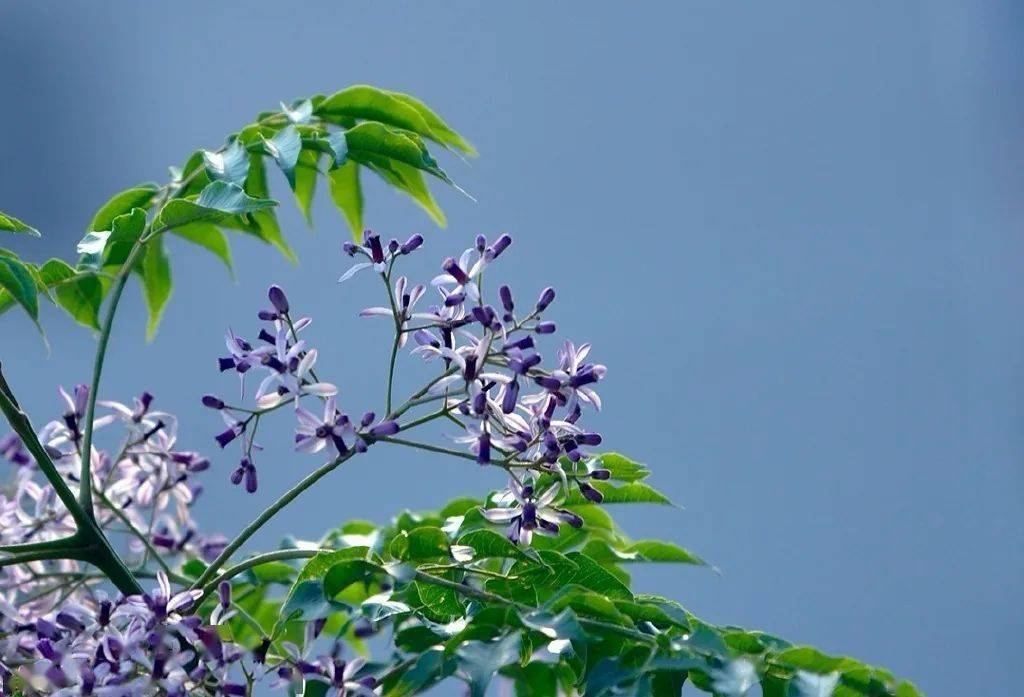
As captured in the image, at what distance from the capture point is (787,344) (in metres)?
5.50

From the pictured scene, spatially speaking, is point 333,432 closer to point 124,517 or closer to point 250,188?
point 124,517

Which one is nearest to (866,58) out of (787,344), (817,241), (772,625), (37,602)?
(817,241)

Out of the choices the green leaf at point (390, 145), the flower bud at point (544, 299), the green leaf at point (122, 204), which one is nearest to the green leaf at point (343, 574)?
the flower bud at point (544, 299)

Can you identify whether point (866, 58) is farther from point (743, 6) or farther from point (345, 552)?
point (345, 552)

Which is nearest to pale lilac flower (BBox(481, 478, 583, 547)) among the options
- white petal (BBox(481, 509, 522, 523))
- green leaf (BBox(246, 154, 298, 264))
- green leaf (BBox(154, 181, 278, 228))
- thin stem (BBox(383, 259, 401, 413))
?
white petal (BBox(481, 509, 522, 523))

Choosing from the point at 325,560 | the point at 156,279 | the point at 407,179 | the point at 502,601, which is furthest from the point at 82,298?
the point at 502,601

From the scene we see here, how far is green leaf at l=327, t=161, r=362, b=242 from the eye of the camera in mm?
1197

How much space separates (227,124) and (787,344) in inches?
105

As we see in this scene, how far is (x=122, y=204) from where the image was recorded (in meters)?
1.13

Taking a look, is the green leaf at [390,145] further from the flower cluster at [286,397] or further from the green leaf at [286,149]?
the flower cluster at [286,397]

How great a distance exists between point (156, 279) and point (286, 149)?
0.24 meters

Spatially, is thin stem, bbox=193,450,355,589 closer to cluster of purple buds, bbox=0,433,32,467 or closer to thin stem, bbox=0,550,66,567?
thin stem, bbox=0,550,66,567

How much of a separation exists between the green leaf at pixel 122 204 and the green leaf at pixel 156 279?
4cm

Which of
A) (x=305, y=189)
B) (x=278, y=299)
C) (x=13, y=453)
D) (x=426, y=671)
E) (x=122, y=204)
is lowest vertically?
(x=426, y=671)
